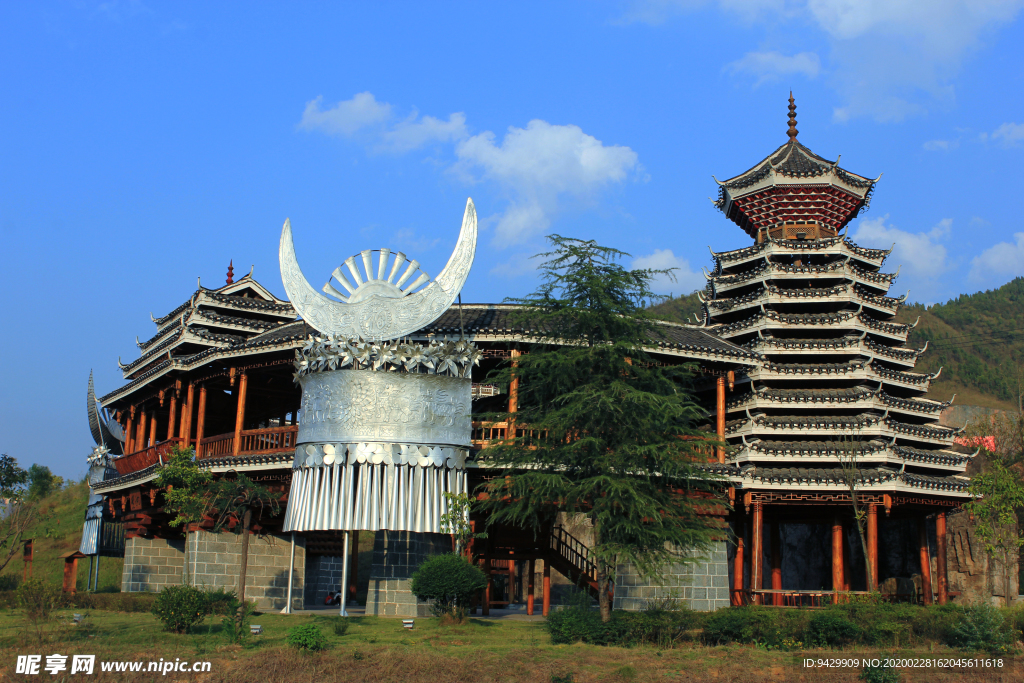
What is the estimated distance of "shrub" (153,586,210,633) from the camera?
64.3ft

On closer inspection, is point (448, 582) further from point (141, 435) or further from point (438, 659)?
point (141, 435)

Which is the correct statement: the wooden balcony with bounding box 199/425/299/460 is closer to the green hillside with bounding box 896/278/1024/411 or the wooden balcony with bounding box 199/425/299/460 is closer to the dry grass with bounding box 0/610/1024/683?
the dry grass with bounding box 0/610/1024/683

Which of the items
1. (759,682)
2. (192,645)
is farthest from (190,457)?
(759,682)

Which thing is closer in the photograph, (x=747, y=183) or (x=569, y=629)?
(x=569, y=629)

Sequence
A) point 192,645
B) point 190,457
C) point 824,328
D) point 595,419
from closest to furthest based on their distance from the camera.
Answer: point 192,645 → point 595,419 → point 190,457 → point 824,328

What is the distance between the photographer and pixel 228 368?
30.7m

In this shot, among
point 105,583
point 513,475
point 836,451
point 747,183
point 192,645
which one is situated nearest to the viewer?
point 192,645

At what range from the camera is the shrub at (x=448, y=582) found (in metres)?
22.0

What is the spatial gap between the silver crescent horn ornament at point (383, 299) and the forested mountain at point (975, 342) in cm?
5109

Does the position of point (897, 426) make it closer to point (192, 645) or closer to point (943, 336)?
point (192, 645)

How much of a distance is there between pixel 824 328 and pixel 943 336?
60.3 m

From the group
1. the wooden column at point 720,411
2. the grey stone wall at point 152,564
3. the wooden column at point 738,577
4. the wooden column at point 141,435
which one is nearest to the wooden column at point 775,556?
the wooden column at point 738,577

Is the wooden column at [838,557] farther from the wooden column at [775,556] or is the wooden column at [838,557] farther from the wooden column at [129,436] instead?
the wooden column at [129,436]
